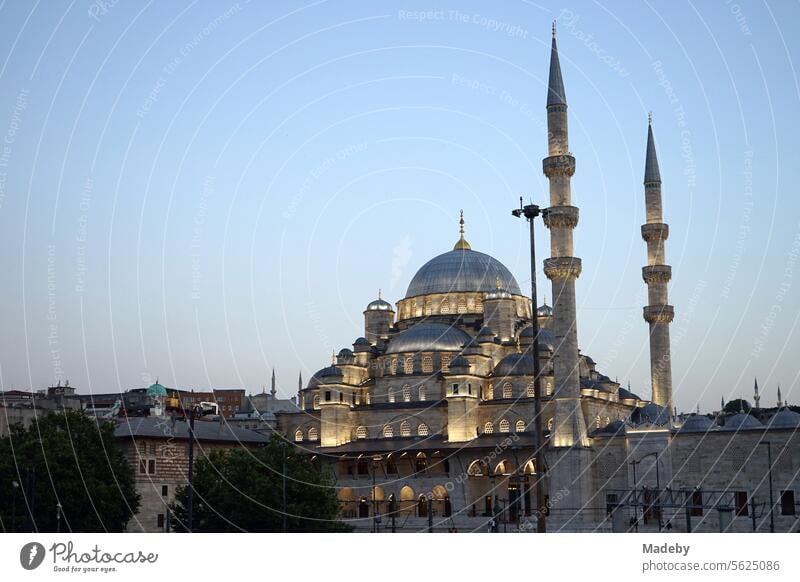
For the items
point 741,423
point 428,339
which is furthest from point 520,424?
point 741,423

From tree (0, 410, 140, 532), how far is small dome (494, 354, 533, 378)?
26.7 meters

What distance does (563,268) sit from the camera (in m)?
54.2

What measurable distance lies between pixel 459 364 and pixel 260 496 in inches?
845

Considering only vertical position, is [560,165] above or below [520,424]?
above

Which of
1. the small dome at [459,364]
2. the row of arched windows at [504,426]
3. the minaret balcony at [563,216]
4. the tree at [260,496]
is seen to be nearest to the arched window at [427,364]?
the small dome at [459,364]

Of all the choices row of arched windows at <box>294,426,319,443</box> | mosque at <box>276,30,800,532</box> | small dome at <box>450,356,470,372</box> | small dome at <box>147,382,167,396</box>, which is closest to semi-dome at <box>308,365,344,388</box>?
mosque at <box>276,30,800,532</box>

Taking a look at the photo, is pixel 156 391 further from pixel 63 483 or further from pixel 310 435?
pixel 63 483

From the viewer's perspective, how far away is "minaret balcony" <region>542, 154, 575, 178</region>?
54844 mm

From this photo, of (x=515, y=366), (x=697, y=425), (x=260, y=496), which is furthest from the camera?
(x=515, y=366)

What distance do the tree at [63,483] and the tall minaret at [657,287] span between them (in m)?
30.8

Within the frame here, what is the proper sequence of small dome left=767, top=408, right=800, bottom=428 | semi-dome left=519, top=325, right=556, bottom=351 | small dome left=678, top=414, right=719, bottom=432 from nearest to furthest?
small dome left=767, top=408, right=800, bottom=428 → small dome left=678, top=414, right=719, bottom=432 → semi-dome left=519, top=325, right=556, bottom=351

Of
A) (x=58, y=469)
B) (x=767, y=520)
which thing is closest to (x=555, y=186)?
(x=767, y=520)

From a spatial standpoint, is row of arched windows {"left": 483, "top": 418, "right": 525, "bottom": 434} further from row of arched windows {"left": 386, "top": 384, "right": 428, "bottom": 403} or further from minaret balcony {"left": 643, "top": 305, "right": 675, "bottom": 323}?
minaret balcony {"left": 643, "top": 305, "right": 675, "bottom": 323}
